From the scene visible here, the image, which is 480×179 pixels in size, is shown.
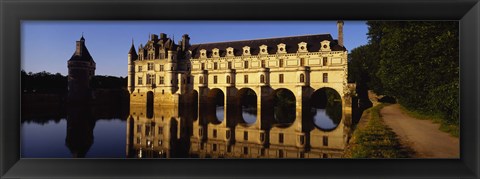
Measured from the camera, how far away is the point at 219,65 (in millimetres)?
17219

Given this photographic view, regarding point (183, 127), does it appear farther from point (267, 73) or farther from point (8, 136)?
point (8, 136)

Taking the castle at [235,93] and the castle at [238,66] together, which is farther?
the castle at [238,66]

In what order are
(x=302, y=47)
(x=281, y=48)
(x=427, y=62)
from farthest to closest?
(x=281, y=48)
(x=302, y=47)
(x=427, y=62)

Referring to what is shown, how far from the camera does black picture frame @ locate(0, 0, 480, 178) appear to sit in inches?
153

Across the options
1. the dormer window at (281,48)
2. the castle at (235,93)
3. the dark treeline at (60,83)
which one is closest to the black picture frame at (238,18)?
the castle at (235,93)

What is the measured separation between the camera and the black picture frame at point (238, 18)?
153 inches

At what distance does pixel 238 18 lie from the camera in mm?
3986

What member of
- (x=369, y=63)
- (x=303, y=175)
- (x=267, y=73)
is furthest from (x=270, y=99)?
(x=303, y=175)

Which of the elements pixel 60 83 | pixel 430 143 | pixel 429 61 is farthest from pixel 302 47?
pixel 60 83

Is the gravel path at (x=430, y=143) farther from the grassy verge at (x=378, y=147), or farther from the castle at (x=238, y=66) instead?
the castle at (x=238, y=66)

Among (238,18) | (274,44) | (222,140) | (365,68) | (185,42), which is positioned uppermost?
(185,42)

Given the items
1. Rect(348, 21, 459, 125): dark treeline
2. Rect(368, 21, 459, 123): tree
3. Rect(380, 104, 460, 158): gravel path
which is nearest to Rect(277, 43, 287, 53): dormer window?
Rect(348, 21, 459, 125): dark treeline

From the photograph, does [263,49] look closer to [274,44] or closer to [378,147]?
[274,44]

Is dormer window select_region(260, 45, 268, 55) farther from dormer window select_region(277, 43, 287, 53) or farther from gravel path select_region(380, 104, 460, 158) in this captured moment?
gravel path select_region(380, 104, 460, 158)
